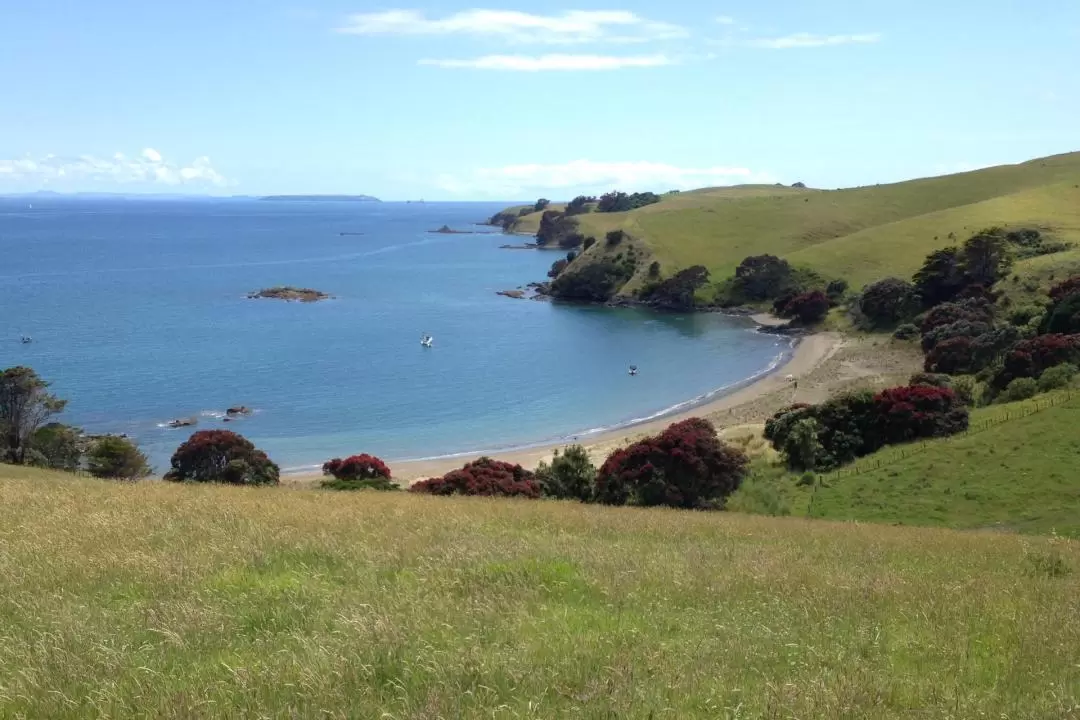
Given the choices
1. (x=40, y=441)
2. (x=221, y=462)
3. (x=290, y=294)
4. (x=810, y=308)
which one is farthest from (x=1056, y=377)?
(x=290, y=294)

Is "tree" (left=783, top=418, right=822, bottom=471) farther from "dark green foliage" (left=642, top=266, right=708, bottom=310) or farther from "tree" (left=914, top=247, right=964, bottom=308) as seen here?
"dark green foliage" (left=642, top=266, right=708, bottom=310)

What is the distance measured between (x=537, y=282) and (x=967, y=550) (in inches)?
5592

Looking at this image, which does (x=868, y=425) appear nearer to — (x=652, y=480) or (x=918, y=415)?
(x=918, y=415)

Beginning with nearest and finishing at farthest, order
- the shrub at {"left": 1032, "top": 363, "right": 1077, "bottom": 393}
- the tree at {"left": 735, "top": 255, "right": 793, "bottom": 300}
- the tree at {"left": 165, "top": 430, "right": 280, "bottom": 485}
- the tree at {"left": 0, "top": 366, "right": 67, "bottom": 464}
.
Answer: the tree at {"left": 165, "top": 430, "right": 280, "bottom": 485} < the shrub at {"left": 1032, "top": 363, "right": 1077, "bottom": 393} < the tree at {"left": 0, "top": 366, "right": 67, "bottom": 464} < the tree at {"left": 735, "top": 255, "right": 793, "bottom": 300}

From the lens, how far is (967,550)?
1469cm

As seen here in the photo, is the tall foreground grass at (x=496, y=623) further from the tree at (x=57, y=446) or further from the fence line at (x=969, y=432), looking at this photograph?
the tree at (x=57, y=446)

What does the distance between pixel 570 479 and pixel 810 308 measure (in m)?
77.4

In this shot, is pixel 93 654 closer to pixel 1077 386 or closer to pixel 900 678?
pixel 900 678

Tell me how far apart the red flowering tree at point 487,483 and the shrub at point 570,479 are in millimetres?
664

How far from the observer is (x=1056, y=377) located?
1702 inches

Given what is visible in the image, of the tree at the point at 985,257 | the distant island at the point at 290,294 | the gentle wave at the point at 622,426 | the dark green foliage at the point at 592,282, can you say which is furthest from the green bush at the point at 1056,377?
the distant island at the point at 290,294

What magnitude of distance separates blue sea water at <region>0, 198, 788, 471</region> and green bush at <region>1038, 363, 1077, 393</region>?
29804 mm

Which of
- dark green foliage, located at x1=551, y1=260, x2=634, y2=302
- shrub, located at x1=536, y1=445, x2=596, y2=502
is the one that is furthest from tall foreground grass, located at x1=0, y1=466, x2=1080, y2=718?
dark green foliage, located at x1=551, y1=260, x2=634, y2=302

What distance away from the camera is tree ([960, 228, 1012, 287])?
97.2 m
